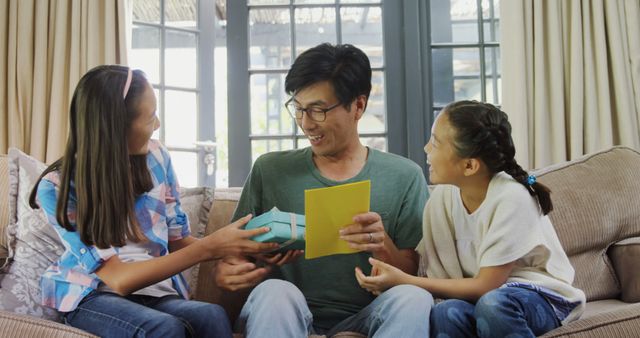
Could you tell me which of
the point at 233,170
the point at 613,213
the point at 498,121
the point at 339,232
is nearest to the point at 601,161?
the point at 613,213

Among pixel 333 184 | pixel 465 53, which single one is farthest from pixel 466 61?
pixel 333 184

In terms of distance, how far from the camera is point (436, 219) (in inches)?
68.8

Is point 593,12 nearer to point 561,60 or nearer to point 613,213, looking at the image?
point 561,60

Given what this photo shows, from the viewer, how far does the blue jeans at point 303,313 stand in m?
1.40

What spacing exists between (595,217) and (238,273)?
1131mm

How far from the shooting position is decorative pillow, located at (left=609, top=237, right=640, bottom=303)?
1898 mm

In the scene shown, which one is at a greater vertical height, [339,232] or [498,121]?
[498,121]

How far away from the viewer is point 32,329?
1.37m

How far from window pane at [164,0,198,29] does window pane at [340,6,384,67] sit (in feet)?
2.99

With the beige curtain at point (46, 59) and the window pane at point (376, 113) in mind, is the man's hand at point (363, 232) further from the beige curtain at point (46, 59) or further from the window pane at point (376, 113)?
the beige curtain at point (46, 59)

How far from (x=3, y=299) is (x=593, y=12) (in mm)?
2558

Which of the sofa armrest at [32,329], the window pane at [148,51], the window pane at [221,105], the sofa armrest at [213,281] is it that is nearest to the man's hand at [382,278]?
the sofa armrest at [213,281]

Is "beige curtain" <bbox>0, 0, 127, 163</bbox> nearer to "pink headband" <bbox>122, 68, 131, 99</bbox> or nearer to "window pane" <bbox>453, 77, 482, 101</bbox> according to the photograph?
"pink headband" <bbox>122, 68, 131, 99</bbox>

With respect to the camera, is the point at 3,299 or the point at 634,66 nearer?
the point at 3,299
